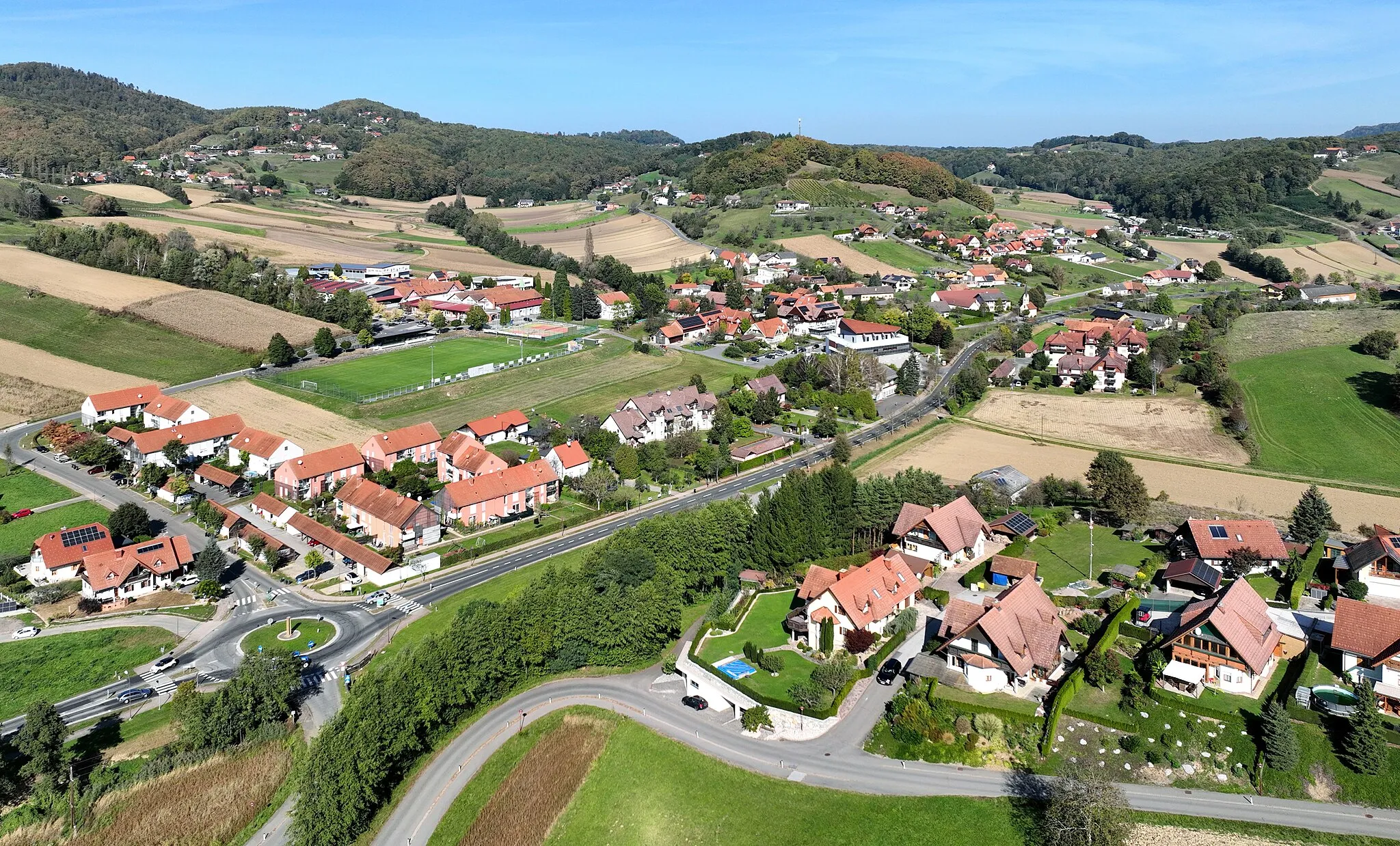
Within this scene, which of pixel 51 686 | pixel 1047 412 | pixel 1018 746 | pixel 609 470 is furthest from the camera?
pixel 1047 412

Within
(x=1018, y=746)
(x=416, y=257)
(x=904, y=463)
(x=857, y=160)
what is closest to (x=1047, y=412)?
(x=904, y=463)

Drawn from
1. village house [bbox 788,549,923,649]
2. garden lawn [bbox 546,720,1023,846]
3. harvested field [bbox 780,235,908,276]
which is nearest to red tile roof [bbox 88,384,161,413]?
village house [bbox 788,549,923,649]

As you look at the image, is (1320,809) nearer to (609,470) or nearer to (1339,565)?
(1339,565)

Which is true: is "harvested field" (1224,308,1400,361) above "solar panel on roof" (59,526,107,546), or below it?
above

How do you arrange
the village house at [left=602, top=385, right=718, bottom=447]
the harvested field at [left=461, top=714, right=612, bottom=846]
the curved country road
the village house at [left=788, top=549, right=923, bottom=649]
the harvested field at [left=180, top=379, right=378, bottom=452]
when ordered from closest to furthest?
the curved country road
the harvested field at [left=461, top=714, right=612, bottom=846]
the village house at [left=788, top=549, right=923, bottom=649]
the harvested field at [left=180, top=379, right=378, bottom=452]
the village house at [left=602, top=385, right=718, bottom=447]

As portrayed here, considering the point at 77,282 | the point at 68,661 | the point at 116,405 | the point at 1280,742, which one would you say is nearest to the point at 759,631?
the point at 1280,742

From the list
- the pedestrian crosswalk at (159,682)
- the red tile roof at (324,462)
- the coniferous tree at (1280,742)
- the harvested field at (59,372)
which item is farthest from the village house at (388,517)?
the coniferous tree at (1280,742)

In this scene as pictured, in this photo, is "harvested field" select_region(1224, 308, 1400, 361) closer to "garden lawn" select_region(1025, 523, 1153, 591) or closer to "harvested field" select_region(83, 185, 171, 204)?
"garden lawn" select_region(1025, 523, 1153, 591)
